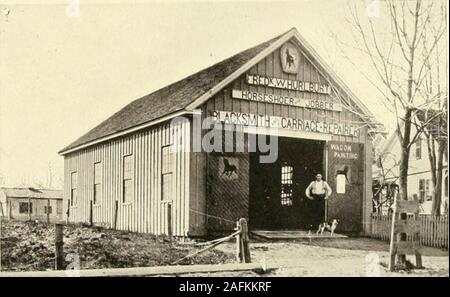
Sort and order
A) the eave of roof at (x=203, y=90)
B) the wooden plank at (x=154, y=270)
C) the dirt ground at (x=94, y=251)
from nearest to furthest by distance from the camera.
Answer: the wooden plank at (x=154, y=270)
the dirt ground at (x=94, y=251)
the eave of roof at (x=203, y=90)

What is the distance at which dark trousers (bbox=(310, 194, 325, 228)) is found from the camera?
42.3 ft

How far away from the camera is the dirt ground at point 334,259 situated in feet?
35.4

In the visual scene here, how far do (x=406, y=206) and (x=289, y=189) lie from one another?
439cm

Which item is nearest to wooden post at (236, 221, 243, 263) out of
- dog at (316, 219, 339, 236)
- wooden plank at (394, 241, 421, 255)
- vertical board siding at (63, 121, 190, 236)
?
vertical board siding at (63, 121, 190, 236)

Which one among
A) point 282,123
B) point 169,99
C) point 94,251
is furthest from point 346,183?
point 94,251

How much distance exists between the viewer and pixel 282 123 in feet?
40.1

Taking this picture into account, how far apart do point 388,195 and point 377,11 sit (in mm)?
4400

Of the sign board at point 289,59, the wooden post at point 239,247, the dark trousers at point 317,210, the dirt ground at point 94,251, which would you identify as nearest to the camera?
the dirt ground at point 94,251

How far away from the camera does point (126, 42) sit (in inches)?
457

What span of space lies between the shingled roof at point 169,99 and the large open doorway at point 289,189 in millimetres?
1682

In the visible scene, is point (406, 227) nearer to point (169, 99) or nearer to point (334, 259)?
point (334, 259)

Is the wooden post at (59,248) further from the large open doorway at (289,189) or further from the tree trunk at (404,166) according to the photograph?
the tree trunk at (404,166)

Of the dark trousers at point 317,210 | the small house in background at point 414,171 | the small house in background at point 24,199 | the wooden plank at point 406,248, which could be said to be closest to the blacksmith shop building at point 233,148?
the dark trousers at point 317,210
